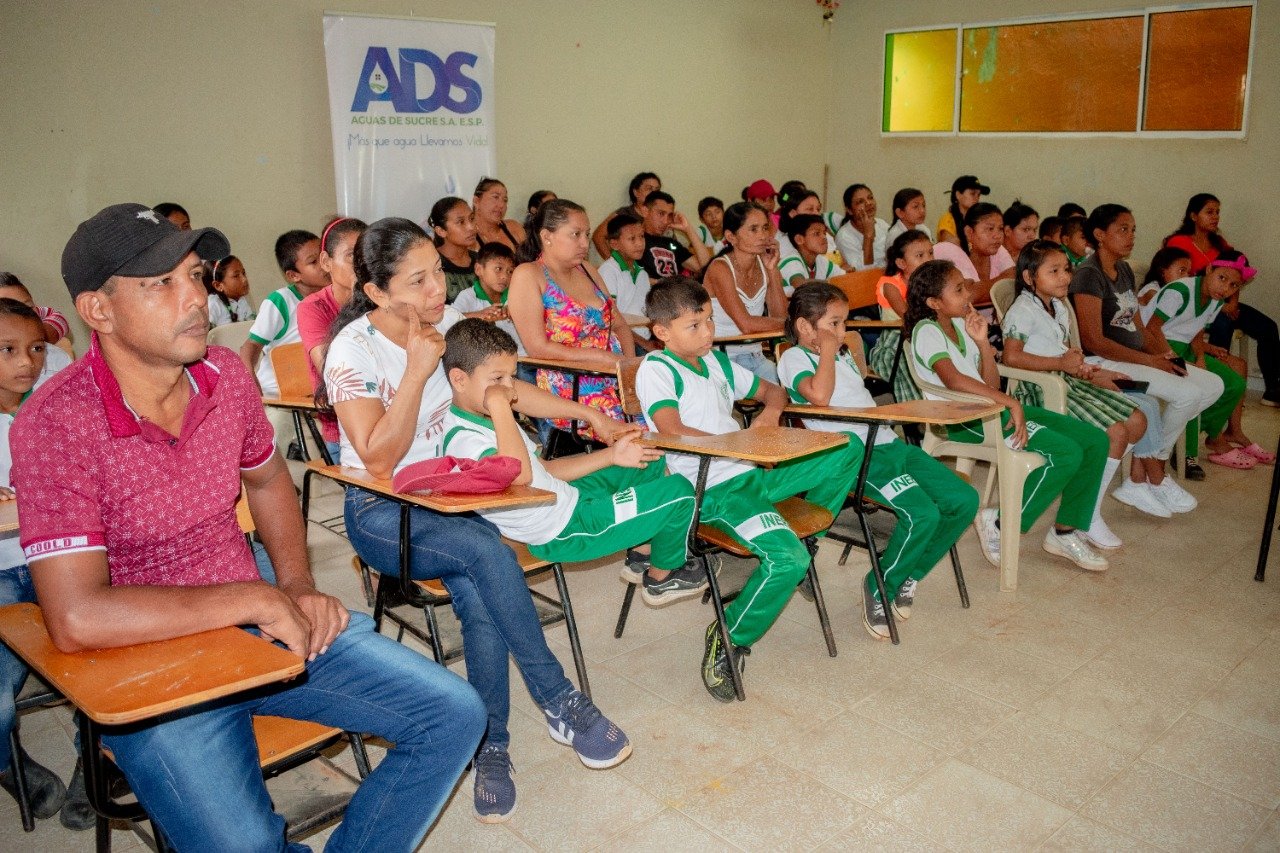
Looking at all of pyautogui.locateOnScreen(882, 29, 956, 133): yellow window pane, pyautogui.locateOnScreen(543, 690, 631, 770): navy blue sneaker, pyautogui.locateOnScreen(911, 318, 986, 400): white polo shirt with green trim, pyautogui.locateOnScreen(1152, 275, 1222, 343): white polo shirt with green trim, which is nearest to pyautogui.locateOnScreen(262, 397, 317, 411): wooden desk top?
pyautogui.locateOnScreen(543, 690, 631, 770): navy blue sneaker

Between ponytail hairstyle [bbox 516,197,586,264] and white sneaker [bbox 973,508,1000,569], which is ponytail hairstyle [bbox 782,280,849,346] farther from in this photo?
white sneaker [bbox 973,508,1000,569]

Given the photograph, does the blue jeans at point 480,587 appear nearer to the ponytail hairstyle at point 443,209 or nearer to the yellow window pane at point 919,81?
the ponytail hairstyle at point 443,209

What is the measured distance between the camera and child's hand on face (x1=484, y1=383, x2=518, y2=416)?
7.97 ft

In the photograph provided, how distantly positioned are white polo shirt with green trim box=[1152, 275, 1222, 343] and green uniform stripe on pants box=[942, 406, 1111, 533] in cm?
161

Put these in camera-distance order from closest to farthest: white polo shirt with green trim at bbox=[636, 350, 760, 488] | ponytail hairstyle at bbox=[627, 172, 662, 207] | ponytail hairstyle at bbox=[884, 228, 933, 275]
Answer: white polo shirt with green trim at bbox=[636, 350, 760, 488]
ponytail hairstyle at bbox=[884, 228, 933, 275]
ponytail hairstyle at bbox=[627, 172, 662, 207]

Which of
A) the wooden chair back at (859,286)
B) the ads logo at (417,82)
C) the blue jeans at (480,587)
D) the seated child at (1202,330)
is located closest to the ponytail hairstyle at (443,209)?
the ads logo at (417,82)

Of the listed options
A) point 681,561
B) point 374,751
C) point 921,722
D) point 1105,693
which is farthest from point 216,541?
point 1105,693

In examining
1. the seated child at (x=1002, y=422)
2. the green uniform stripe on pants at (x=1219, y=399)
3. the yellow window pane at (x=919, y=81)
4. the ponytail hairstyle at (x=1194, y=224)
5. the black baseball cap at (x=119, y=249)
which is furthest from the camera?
the yellow window pane at (x=919, y=81)

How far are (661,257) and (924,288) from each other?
331cm

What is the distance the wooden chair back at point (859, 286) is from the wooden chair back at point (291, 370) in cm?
259

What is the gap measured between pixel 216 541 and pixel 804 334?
2095 millimetres

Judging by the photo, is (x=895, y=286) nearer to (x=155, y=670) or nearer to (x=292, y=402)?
(x=292, y=402)

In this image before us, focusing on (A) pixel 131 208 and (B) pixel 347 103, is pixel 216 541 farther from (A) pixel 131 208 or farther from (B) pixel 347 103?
(B) pixel 347 103

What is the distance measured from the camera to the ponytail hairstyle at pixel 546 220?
367 centimetres
